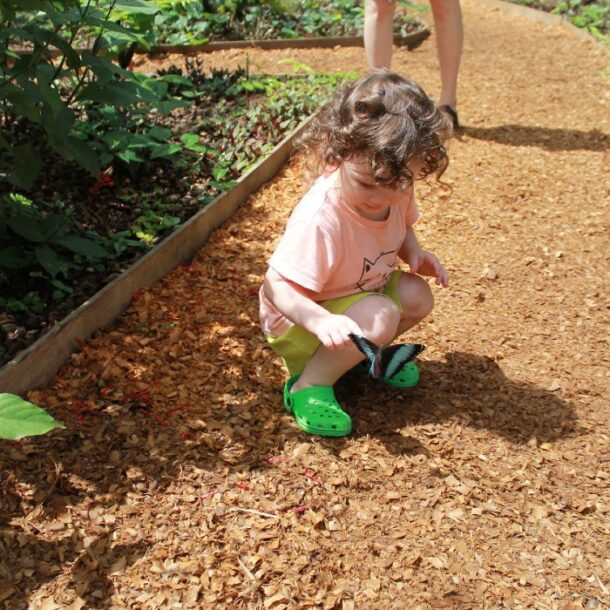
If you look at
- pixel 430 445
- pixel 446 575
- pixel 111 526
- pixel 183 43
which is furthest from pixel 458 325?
pixel 183 43

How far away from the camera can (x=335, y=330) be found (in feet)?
8.16

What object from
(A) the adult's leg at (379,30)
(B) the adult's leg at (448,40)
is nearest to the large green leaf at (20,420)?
(A) the adult's leg at (379,30)

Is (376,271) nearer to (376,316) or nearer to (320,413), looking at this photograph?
(376,316)

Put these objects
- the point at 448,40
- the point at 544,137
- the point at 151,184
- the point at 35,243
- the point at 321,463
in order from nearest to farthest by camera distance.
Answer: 1. the point at 321,463
2. the point at 35,243
3. the point at 151,184
4. the point at 448,40
5. the point at 544,137

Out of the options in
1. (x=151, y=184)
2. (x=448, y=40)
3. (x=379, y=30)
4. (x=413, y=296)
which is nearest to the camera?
(x=413, y=296)

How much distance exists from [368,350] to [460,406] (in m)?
0.64

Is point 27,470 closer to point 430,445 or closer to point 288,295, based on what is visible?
point 288,295

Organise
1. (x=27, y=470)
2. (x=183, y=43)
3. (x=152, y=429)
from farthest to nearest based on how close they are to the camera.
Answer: (x=183, y=43), (x=152, y=429), (x=27, y=470)

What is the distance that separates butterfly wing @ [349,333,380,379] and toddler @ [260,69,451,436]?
3 cm

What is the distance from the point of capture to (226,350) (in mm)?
3199

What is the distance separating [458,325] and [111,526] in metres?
1.73

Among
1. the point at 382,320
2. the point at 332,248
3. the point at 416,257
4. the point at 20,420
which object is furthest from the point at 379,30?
the point at 20,420

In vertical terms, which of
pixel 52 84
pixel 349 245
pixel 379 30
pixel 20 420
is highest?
pixel 52 84

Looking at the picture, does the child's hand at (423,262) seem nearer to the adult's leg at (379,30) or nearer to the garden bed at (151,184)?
the garden bed at (151,184)
